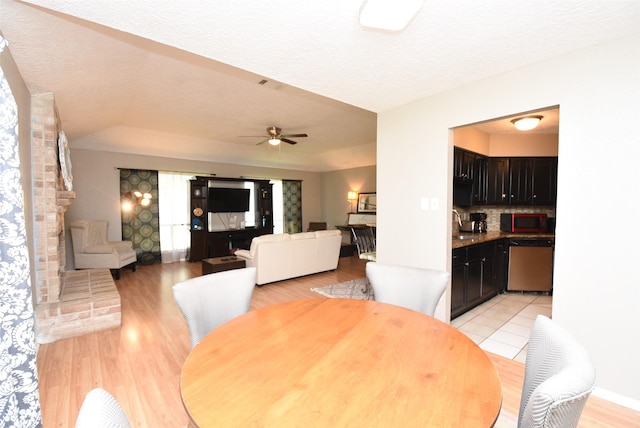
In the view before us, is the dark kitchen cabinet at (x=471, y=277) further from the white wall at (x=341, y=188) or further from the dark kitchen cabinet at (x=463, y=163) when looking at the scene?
the white wall at (x=341, y=188)

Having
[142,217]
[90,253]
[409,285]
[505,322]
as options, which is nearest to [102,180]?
[142,217]

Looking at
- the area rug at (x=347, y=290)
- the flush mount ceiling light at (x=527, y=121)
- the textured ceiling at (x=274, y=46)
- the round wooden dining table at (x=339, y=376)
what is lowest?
the area rug at (x=347, y=290)

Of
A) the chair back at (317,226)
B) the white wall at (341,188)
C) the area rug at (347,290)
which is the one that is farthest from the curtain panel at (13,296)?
the chair back at (317,226)

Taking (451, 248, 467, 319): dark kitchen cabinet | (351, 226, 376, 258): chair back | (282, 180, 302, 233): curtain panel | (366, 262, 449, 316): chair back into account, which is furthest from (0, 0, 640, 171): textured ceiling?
(282, 180, 302, 233): curtain panel

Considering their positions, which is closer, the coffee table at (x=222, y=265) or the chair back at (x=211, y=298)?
the chair back at (x=211, y=298)

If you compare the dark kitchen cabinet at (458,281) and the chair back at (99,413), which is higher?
the chair back at (99,413)

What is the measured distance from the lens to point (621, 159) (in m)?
1.84

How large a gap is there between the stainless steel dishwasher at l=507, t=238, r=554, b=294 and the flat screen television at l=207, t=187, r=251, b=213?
6.13 meters

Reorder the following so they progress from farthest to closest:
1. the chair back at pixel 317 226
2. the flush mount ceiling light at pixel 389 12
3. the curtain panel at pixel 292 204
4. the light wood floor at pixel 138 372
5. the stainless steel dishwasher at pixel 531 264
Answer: the chair back at pixel 317 226, the curtain panel at pixel 292 204, the stainless steel dishwasher at pixel 531 264, the light wood floor at pixel 138 372, the flush mount ceiling light at pixel 389 12

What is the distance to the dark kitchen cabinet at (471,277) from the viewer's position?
3.16 meters

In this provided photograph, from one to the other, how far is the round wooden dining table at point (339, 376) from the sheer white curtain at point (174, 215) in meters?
6.25

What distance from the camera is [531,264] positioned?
13.2 feet

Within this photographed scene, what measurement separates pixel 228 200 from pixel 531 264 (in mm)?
6450

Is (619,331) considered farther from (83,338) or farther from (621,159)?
(83,338)
